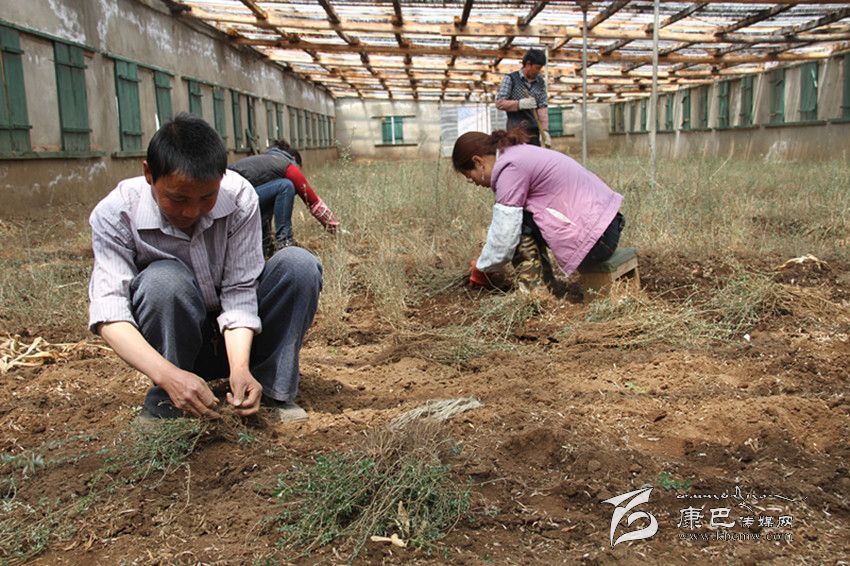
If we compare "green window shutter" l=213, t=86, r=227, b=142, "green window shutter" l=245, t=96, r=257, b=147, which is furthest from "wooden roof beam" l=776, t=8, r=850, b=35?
"green window shutter" l=245, t=96, r=257, b=147

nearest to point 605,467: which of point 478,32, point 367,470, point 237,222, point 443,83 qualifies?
point 367,470

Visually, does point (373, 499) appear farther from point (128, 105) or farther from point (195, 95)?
point (195, 95)

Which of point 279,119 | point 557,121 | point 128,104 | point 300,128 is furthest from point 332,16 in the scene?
point 557,121

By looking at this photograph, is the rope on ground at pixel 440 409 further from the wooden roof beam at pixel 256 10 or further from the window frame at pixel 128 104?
the wooden roof beam at pixel 256 10

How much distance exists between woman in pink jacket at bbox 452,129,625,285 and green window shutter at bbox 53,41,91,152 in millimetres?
5933

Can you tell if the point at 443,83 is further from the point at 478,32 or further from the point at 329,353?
the point at 329,353

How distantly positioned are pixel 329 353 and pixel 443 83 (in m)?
20.0

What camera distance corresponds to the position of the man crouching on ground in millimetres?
1978

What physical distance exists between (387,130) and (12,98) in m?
22.8

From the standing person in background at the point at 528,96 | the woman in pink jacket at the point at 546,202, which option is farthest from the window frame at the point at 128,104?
the woman in pink jacket at the point at 546,202

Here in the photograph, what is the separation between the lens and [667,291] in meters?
4.19

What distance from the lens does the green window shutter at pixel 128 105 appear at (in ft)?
31.1

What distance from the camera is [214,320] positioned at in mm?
2508

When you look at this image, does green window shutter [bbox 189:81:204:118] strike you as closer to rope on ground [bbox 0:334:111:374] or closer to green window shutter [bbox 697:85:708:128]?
rope on ground [bbox 0:334:111:374]
